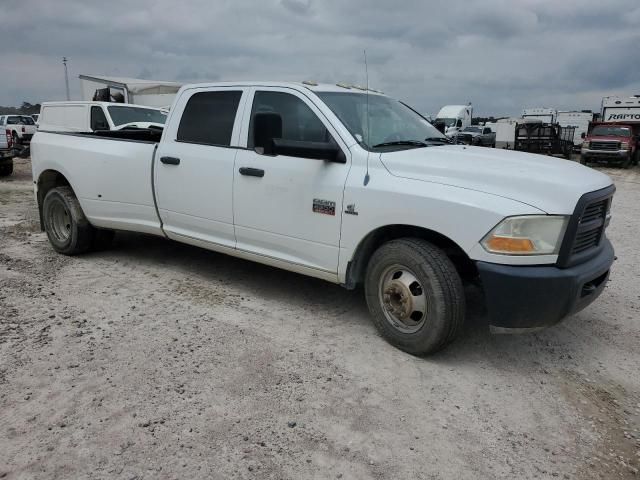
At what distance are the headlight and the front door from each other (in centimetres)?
118

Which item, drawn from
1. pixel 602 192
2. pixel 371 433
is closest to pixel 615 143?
pixel 602 192

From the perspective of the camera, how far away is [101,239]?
20.1ft

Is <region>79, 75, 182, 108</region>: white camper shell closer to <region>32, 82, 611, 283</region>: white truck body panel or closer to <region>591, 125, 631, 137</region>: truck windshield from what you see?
<region>32, 82, 611, 283</region>: white truck body panel

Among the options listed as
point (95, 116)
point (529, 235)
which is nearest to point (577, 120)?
point (95, 116)

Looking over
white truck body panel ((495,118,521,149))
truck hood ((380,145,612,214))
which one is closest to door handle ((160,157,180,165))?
truck hood ((380,145,612,214))

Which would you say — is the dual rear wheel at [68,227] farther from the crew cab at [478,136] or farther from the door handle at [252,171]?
the crew cab at [478,136]

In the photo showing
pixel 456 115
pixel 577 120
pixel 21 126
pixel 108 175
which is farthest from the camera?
pixel 456 115

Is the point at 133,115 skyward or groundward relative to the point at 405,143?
skyward

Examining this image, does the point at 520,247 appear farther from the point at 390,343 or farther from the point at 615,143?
the point at 615,143

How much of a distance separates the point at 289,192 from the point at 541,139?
81.4ft

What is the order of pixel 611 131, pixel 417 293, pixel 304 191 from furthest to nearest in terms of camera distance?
pixel 611 131, pixel 304 191, pixel 417 293

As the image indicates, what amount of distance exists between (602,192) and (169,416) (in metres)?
3.09

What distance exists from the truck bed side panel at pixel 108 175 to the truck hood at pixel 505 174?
2.67 meters

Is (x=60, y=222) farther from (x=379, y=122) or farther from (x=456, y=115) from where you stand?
(x=456, y=115)
